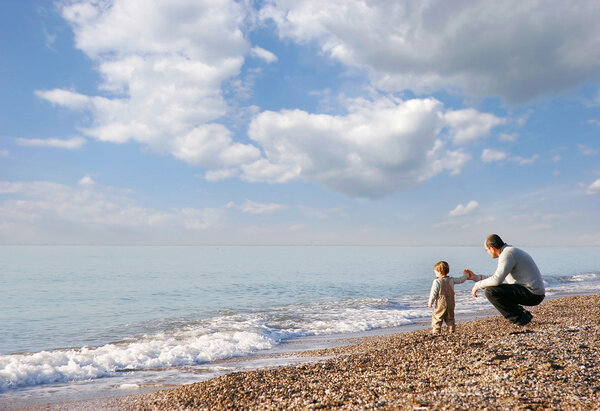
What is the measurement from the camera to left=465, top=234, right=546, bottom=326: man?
10.3 metres

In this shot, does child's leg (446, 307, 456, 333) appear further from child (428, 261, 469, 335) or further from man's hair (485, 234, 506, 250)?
man's hair (485, 234, 506, 250)

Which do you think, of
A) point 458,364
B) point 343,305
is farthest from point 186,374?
point 343,305

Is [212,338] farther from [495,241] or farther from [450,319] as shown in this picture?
[495,241]

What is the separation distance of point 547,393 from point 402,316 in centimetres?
1771

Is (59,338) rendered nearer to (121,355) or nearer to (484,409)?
(121,355)

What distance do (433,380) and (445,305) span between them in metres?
5.04

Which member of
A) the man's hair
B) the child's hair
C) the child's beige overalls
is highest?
the man's hair

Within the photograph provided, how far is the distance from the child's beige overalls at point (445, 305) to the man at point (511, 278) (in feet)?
3.42

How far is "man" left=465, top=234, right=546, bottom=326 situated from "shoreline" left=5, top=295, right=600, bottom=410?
3.18 feet

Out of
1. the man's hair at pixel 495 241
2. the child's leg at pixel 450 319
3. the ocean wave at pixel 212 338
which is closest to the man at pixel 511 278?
the man's hair at pixel 495 241

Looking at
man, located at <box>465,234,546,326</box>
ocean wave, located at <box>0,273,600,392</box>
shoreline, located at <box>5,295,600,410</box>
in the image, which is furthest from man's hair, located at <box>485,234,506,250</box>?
ocean wave, located at <box>0,273,600,392</box>

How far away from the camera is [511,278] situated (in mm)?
10844

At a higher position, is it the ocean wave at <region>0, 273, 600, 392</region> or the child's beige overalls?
the child's beige overalls

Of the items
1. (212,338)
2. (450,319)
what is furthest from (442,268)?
(212,338)
